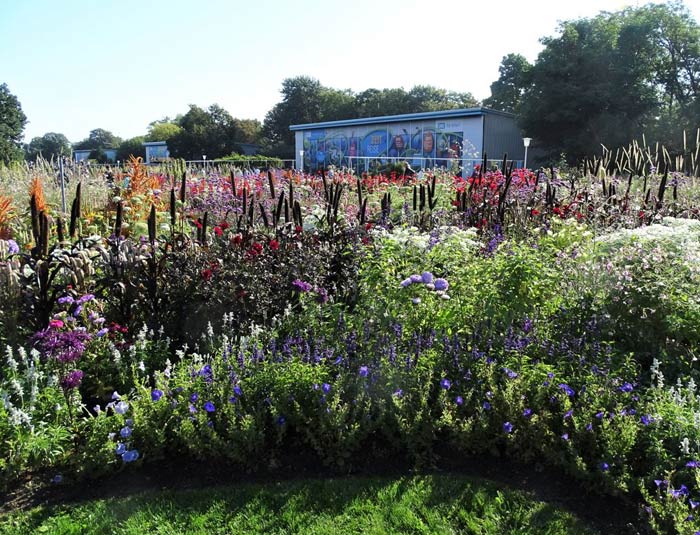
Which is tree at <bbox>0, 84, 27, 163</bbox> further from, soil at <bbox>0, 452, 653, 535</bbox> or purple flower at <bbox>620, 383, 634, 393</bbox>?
purple flower at <bbox>620, 383, 634, 393</bbox>

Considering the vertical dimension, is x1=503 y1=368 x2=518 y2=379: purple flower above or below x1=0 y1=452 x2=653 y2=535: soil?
above

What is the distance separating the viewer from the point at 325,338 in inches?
152

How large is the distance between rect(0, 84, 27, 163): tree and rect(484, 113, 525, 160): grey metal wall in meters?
37.6

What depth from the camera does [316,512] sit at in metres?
2.78

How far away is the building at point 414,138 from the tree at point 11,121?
24.7 metres

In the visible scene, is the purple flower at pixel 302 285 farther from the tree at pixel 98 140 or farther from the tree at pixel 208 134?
the tree at pixel 98 140

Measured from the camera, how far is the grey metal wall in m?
34.5

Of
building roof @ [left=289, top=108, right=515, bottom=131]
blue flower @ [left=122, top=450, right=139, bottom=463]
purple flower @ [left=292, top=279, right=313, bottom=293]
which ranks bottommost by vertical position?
blue flower @ [left=122, top=450, right=139, bottom=463]

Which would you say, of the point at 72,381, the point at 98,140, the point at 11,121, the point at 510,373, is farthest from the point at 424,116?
the point at 98,140

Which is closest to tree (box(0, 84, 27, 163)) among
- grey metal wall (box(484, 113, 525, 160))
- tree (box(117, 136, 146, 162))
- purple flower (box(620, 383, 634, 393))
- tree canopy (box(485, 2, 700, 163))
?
tree (box(117, 136, 146, 162))

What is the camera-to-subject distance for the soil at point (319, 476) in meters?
2.74

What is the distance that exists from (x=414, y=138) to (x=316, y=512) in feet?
120

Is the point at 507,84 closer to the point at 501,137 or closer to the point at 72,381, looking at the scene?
the point at 501,137

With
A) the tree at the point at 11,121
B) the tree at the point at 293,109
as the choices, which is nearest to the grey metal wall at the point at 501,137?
the tree at the point at 11,121
